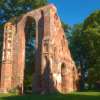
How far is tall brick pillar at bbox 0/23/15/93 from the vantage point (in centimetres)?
2830

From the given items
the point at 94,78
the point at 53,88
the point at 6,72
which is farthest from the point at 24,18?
the point at 94,78

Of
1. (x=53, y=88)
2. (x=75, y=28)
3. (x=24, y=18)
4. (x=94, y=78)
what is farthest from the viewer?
(x=75, y=28)

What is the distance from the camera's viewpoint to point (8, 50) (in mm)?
29094

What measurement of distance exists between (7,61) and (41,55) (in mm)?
4056

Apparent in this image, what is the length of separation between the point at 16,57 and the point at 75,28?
17567mm

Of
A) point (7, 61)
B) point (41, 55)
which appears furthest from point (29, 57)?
point (41, 55)

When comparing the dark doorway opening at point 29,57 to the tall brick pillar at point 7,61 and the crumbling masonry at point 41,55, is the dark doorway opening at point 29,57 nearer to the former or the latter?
the crumbling masonry at point 41,55

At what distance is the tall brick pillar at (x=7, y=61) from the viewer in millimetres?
28297

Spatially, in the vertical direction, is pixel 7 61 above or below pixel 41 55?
below

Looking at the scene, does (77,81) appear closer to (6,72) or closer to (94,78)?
(94,78)

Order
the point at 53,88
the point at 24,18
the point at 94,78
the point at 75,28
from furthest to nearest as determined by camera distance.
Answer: the point at 75,28 < the point at 94,78 < the point at 24,18 < the point at 53,88

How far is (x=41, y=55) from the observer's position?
26.7 m

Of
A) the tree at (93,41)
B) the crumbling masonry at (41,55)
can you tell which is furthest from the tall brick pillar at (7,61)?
the tree at (93,41)

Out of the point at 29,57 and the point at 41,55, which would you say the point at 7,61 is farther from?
the point at 29,57
